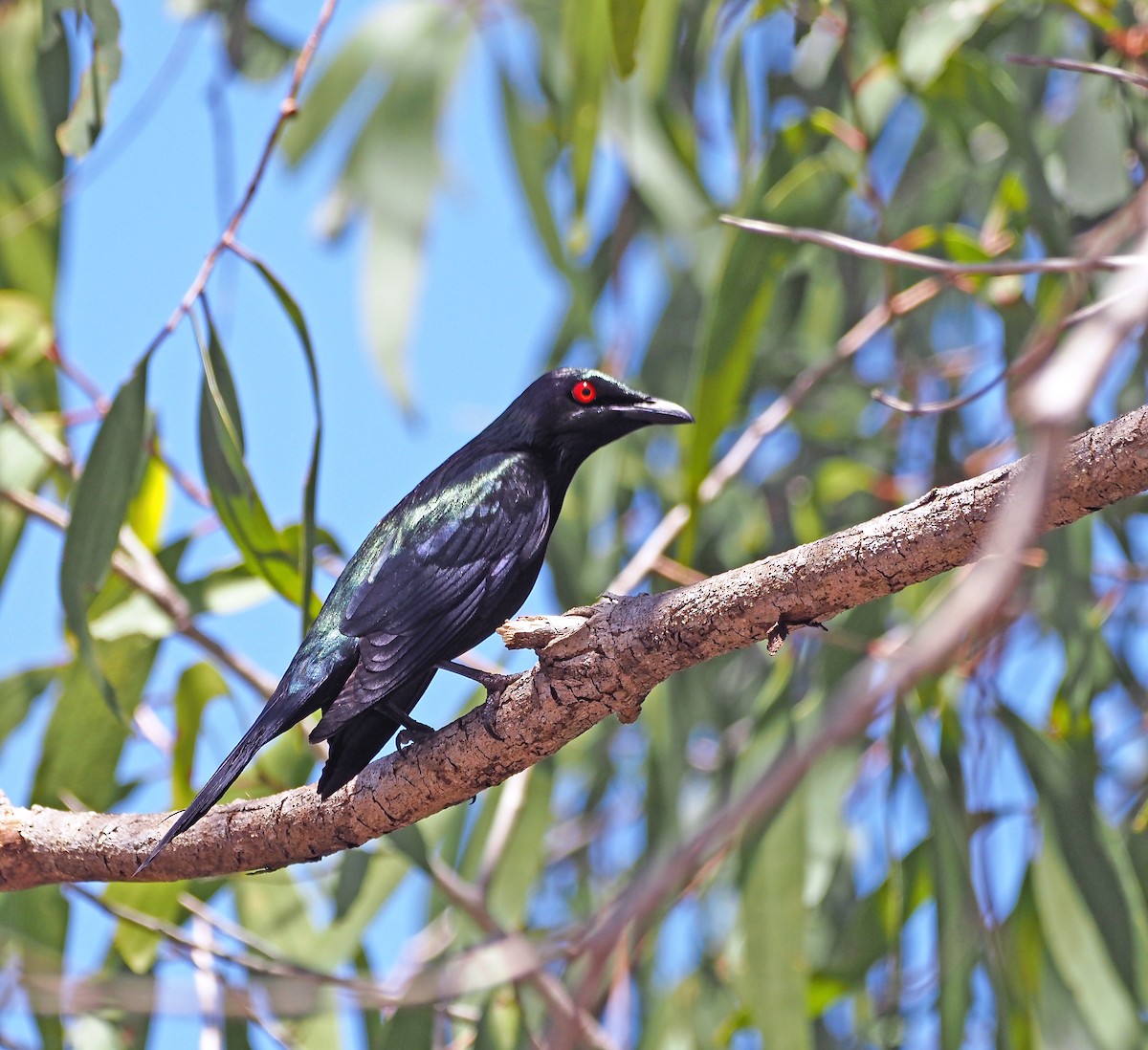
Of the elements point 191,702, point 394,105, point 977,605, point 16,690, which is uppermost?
point 394,105

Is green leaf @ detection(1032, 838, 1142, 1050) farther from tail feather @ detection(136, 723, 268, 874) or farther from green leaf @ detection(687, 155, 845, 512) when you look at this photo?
tail feather @ detection(136, 723, 268, 874)

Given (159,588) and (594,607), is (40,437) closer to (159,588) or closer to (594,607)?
(159,588)

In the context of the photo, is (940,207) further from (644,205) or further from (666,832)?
(666,832)

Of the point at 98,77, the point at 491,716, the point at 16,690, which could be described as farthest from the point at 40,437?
the point at 491,716

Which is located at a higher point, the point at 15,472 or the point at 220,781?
the point at 15,472

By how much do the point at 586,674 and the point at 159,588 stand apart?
214 cm

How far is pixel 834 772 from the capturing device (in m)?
4.50

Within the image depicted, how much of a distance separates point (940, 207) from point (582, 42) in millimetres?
1575

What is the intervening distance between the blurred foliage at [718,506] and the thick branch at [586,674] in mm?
395

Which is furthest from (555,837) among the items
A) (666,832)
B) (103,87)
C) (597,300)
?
(103,87)

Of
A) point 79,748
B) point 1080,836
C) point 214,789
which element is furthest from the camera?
point 79,748

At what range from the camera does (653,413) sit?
3.49m

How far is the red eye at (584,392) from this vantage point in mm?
3539

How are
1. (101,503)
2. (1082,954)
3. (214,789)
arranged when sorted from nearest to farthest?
(214,789) < (101,503) < (1082,954)
